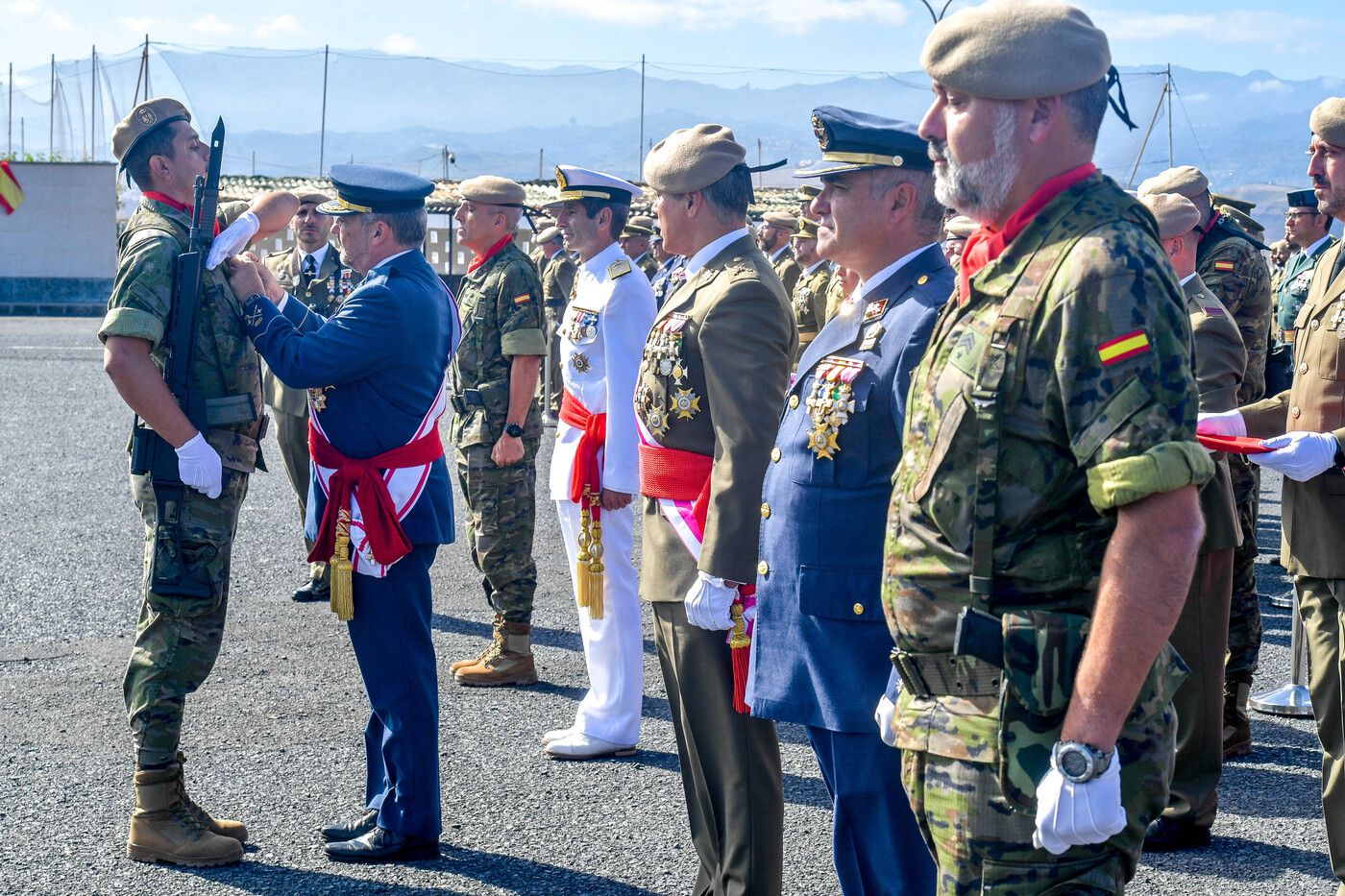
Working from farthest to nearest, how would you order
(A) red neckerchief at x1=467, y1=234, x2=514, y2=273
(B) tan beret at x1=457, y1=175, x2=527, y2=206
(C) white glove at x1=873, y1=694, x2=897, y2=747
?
(A) red neckerchief at x1=467, y1=234, x2=514, y2=273, (B) tan beret at x1=457, y1=175, x2=527, y2=206, (C) white glove at x1=873, y1=694, x2=897, y2=747

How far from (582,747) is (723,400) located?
2.14 metres

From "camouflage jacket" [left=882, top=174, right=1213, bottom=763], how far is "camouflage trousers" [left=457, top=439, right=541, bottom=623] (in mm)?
4283

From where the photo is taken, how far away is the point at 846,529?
2.99 meters

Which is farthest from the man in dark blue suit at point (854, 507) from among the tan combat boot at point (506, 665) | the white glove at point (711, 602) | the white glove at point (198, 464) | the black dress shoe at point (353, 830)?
the tan combat boot at point (506, 665)

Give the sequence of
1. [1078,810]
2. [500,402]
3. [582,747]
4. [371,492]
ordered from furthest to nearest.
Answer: [500,402], [582,747], [371,492], [1078,810]

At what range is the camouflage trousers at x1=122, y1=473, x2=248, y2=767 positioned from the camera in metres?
4.25

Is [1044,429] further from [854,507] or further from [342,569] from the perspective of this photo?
[342,569]

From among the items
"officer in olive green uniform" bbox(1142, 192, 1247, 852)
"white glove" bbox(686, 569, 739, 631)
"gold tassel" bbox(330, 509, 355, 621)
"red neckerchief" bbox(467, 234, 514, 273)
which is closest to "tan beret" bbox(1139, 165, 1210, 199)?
"officer in olive green uniform" bbox(1142, 192, 1247, 852)

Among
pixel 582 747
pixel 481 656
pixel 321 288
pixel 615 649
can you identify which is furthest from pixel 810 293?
pixel 582 747

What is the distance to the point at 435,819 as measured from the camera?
432cm

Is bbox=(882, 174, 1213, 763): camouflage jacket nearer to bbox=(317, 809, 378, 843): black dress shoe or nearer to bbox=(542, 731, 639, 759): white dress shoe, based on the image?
bbox=(317, 809, 378, 843): black dress shoe

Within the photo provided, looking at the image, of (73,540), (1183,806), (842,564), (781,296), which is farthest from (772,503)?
(73,540)

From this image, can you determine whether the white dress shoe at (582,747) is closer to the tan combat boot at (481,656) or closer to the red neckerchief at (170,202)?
the tan combat boot at (481,656)

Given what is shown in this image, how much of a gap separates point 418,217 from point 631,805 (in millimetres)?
2154
